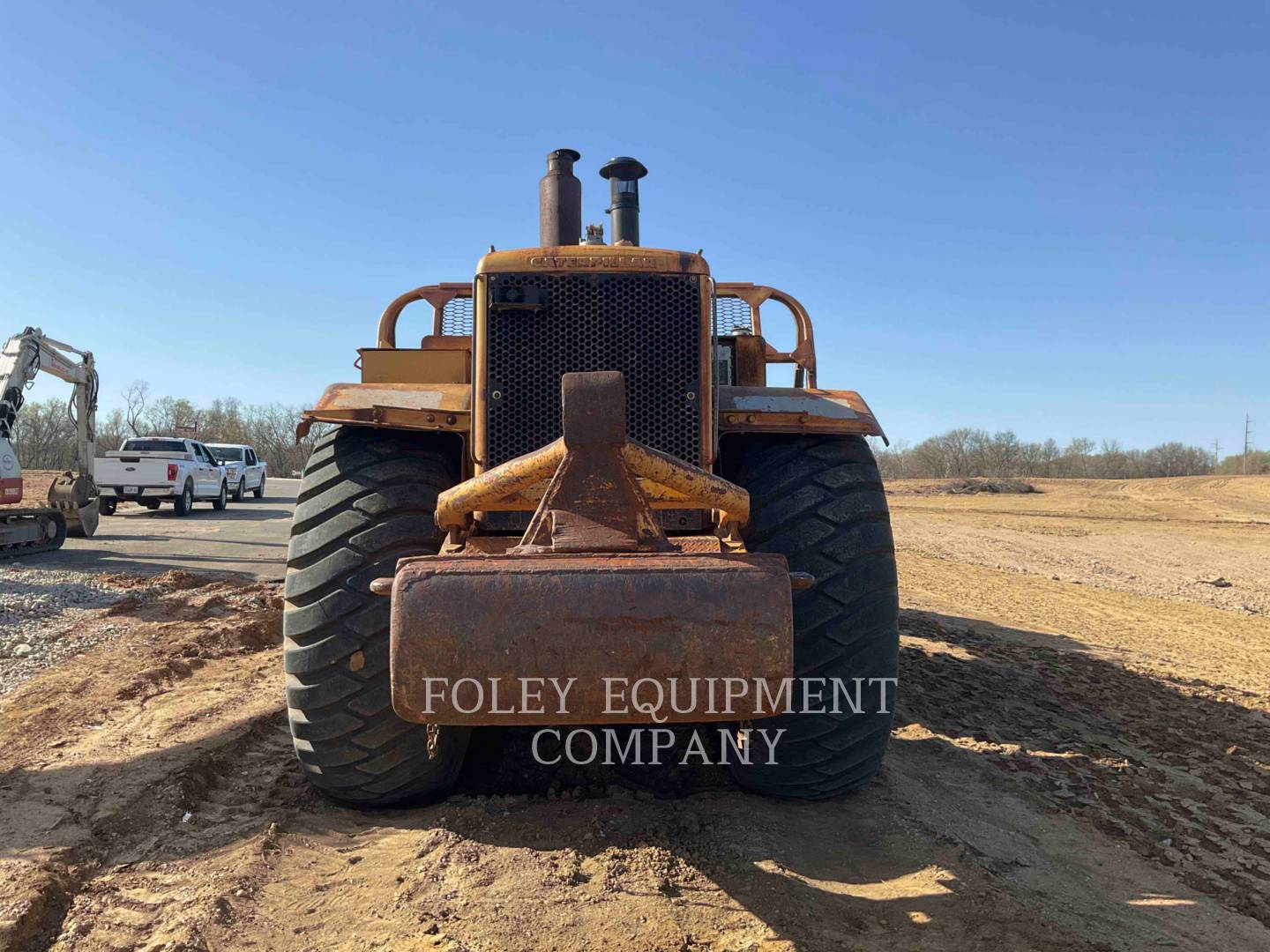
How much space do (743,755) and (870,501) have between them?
1106mm

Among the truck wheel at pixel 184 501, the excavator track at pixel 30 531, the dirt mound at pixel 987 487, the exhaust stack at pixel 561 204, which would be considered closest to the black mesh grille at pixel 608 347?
the exhaust stack at pixel 561 204

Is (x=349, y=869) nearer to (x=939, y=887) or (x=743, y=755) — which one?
(x=743, y=755)

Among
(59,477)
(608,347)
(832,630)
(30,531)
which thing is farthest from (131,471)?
(832,630)

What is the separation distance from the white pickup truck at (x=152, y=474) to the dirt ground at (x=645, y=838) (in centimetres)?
1516

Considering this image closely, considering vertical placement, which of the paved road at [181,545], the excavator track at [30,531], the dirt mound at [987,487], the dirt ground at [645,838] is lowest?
the dirt ground at [645,838]

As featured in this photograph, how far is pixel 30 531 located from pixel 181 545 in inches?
92.5

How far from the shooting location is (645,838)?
9.26ft

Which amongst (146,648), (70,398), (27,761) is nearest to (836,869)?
(27,761)

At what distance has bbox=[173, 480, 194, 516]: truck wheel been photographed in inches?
775

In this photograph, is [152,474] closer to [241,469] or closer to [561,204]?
[241,469]

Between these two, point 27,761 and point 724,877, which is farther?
point 27,761

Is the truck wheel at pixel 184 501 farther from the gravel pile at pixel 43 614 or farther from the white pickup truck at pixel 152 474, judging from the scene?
the gravel pile at pixel 43 614

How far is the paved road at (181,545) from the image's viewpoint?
11.2 meters

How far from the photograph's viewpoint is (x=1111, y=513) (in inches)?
1040
